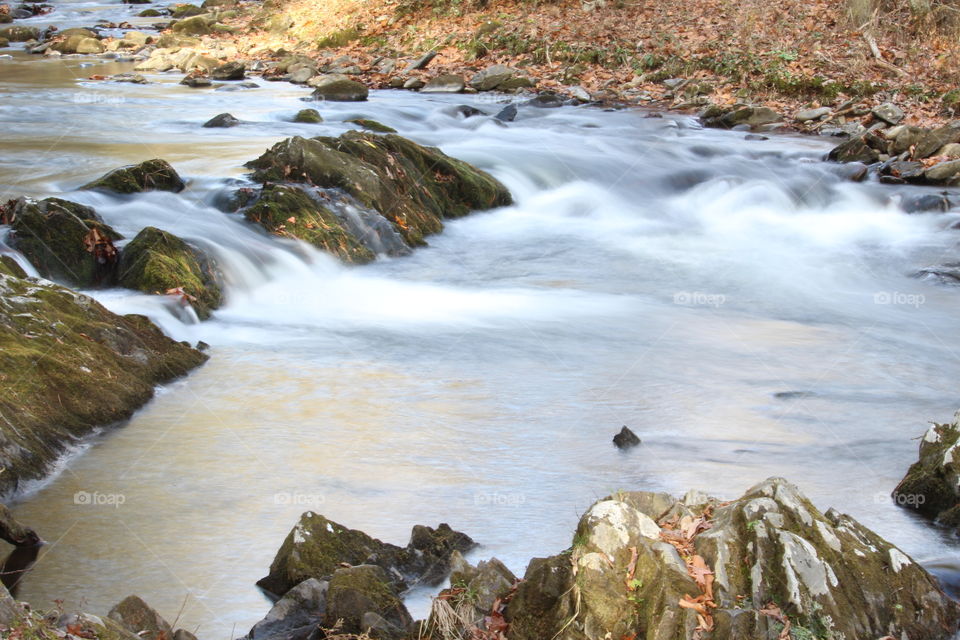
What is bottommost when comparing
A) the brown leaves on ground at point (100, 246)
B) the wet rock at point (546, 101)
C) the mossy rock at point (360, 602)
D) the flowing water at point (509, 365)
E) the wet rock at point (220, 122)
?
the flowing water at point (509, 365)

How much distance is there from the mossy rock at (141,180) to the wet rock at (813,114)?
11.6m

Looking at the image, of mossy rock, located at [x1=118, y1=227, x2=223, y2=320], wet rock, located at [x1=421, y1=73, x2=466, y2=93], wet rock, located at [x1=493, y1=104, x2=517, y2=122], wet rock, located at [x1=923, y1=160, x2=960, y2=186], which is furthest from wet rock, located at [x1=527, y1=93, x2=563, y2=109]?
mossy rock, located at [x1=118, y1=227, x2=223, y2=320]

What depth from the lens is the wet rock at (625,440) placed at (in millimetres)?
5836

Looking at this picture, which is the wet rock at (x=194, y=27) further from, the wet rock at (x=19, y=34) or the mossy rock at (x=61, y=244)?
the mossy rock at (x=61, y=244)

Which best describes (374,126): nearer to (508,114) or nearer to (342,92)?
(508,114)

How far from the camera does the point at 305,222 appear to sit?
9984 millimetres

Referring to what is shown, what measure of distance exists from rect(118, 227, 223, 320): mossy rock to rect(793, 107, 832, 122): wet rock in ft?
41.3

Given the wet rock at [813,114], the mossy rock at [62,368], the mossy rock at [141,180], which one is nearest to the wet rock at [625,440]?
the mossy rock at [62,368]

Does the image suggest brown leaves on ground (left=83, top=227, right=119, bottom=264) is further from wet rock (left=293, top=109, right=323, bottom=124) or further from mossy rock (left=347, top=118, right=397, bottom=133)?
wet rock (left=293, top=109, right=323, bottom=124)

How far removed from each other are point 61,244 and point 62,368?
8.17 ft

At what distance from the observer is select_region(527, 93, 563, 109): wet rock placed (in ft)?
62.7

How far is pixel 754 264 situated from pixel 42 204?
7.59 meters

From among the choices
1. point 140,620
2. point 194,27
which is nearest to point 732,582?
point 140,620

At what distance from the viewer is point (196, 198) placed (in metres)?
10.4
